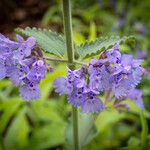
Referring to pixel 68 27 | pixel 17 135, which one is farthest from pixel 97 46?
pixel 17 135

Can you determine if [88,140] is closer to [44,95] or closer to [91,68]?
[91,68]

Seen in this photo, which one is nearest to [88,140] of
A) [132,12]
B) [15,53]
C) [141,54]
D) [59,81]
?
[59,81]

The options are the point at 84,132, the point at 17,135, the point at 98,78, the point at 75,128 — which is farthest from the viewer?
the point at 17,135

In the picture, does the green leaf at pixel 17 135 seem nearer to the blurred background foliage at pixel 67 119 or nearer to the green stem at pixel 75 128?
the blurred background foliage at pixel 67 119

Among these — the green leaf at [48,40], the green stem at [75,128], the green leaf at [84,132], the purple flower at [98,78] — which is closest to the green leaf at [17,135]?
the green leaf at [84,132]

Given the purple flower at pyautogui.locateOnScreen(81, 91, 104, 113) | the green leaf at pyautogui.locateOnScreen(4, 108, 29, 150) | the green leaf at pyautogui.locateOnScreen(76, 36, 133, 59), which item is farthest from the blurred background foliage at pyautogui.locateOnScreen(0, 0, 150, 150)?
the purple flower at pyautogui.locateOnScreen(81, 91, 104, 113)

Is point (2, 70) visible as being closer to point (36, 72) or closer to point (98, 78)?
point (36, 72)

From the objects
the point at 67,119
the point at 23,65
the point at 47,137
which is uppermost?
the point at 23,65
